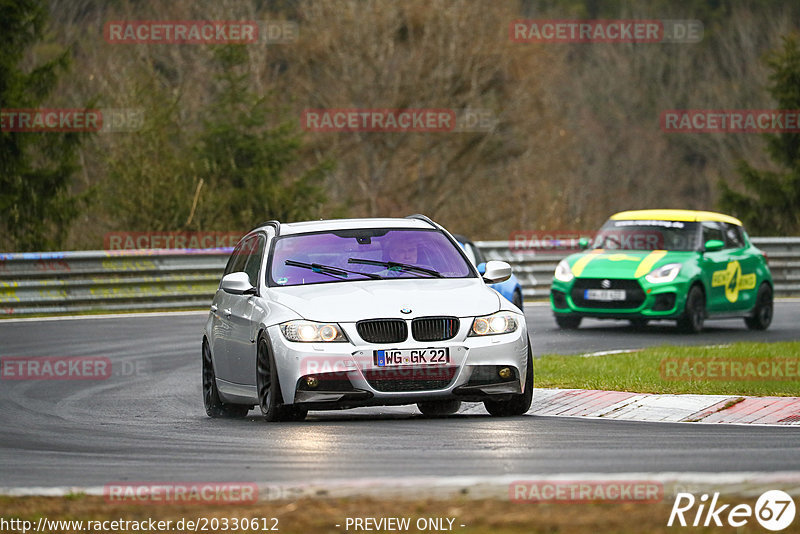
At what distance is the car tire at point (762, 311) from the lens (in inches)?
875

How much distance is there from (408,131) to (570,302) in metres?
22.6

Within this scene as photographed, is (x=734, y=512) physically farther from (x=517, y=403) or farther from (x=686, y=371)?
(x=686, y=371)

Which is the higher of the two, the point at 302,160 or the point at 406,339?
the point at 406,339

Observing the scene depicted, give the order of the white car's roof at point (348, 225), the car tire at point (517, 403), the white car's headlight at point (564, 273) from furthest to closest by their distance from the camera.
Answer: the white car's headlight at point (564, 273), the white car's roof at point (348, 225), the car tire at point (517, 403)

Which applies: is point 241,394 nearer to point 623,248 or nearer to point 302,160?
point 623,248

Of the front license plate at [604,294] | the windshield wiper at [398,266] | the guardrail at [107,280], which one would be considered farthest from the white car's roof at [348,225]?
the guardrail at [107,280]

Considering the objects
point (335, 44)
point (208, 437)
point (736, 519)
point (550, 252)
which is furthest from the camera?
point (335, 44)

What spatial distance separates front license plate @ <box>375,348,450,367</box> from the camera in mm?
10594

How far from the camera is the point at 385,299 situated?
35.6 feet

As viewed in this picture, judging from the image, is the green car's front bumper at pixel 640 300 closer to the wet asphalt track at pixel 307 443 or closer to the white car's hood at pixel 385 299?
the wet asphalt track at pixel 307 443

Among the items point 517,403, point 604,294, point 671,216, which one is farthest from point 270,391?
point 671,216

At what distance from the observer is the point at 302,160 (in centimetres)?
4366

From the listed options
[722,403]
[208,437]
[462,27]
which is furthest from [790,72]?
[208,437]

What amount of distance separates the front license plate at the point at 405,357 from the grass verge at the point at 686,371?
2.92 meters
